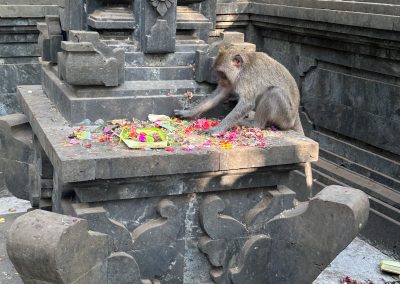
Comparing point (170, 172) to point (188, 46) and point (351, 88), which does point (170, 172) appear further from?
point (351, 88)

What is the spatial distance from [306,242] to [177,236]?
1.09m

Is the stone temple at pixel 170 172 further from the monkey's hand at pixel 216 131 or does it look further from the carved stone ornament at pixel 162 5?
the monkey's hand at pixel 216 131

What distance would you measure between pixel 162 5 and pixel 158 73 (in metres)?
0.65

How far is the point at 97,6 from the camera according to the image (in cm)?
578

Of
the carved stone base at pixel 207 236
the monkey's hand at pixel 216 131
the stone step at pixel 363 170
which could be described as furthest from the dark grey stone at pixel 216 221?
the stone step at pixel 363 170

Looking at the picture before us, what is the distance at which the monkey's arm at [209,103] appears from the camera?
18.5ft

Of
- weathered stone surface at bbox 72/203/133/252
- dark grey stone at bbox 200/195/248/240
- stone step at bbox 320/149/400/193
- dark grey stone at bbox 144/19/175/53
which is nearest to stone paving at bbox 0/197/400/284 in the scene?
stone step at bbox 320/149/400/193

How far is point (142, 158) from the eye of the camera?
461 centimetres

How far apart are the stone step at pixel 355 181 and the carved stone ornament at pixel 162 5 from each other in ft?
11.3

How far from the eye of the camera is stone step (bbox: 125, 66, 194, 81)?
5684 mm

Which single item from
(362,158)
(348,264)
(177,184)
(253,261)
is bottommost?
(348,264)

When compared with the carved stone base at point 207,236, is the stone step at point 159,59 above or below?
above

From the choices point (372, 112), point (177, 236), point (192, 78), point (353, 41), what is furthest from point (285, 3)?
point (177, 236)

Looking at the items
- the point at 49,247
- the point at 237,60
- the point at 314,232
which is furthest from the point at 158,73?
the point at 49,247
